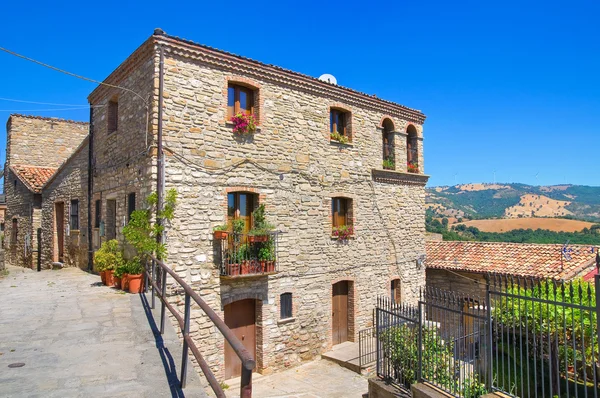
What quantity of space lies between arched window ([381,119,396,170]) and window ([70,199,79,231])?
11.5 meters

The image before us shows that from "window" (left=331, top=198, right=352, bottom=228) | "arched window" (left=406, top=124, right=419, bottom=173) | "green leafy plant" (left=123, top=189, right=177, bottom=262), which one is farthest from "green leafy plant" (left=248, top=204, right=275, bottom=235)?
"arched window" (left=406, top=124, right=419, bottom=173)

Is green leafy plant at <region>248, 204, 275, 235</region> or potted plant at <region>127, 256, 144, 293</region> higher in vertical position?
green leafy plant at <region>248, 204, 275, 235</region>

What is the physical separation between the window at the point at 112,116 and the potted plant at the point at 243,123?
4184 mm

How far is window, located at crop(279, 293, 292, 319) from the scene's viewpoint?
11758 mm

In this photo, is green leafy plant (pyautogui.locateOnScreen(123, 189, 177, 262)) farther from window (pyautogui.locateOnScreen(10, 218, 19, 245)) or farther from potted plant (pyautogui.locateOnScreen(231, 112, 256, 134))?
window (pyautogui.locateOnScreen(10, 218, 19, 245))

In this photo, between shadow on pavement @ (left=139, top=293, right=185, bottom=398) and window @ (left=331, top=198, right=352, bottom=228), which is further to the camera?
window @ (left=331, top=198, right=352, bottom=228)

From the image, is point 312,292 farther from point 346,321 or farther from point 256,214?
point 256,214

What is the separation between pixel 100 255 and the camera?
10.2 m

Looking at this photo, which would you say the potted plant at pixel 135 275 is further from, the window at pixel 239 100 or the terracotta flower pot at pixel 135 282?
the window at pixel 239 100

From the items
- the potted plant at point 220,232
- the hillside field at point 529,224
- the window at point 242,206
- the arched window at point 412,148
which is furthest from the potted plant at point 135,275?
the hillside field at point 529,224

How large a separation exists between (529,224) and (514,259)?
50390 millimetres

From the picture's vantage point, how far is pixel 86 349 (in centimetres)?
529

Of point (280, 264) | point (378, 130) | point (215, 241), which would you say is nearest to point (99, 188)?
point (215, 241)

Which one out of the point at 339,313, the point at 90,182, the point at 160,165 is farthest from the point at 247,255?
the point at 90,182
